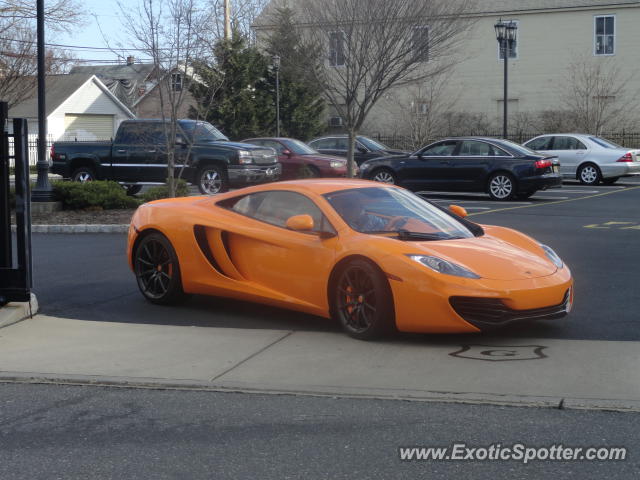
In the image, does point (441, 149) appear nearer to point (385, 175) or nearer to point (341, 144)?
point (385, 175)

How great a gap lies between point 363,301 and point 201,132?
50.3 feet

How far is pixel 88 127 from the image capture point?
6272 centimetres

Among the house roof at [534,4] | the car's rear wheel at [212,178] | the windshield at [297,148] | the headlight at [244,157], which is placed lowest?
the car's rear wheel at [212,178]

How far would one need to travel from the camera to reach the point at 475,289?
7.03 m

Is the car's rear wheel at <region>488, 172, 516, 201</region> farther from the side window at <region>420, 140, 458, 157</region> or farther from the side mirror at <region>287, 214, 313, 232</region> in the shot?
the side mirror at <region>287, 214, 313, 232</region>

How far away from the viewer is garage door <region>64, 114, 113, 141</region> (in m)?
61.2

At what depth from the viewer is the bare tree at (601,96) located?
41.6 metres

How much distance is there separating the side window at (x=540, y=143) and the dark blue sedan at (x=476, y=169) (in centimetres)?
605

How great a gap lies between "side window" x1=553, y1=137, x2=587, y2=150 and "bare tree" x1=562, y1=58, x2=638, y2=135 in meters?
13.9

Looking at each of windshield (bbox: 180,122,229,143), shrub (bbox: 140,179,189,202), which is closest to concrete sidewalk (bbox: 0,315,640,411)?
shrub (bbox: 140,179,189,202)

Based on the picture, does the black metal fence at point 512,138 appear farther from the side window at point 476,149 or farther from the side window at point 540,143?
the side window at point 476,149

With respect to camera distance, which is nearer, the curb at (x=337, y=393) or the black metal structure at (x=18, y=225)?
the curb at (x=337, y=393)

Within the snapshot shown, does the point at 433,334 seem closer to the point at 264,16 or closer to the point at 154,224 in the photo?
Answer: the point at 154,224

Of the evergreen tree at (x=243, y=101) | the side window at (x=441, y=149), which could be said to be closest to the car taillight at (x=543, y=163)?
the side window at (x=441, y=149)
